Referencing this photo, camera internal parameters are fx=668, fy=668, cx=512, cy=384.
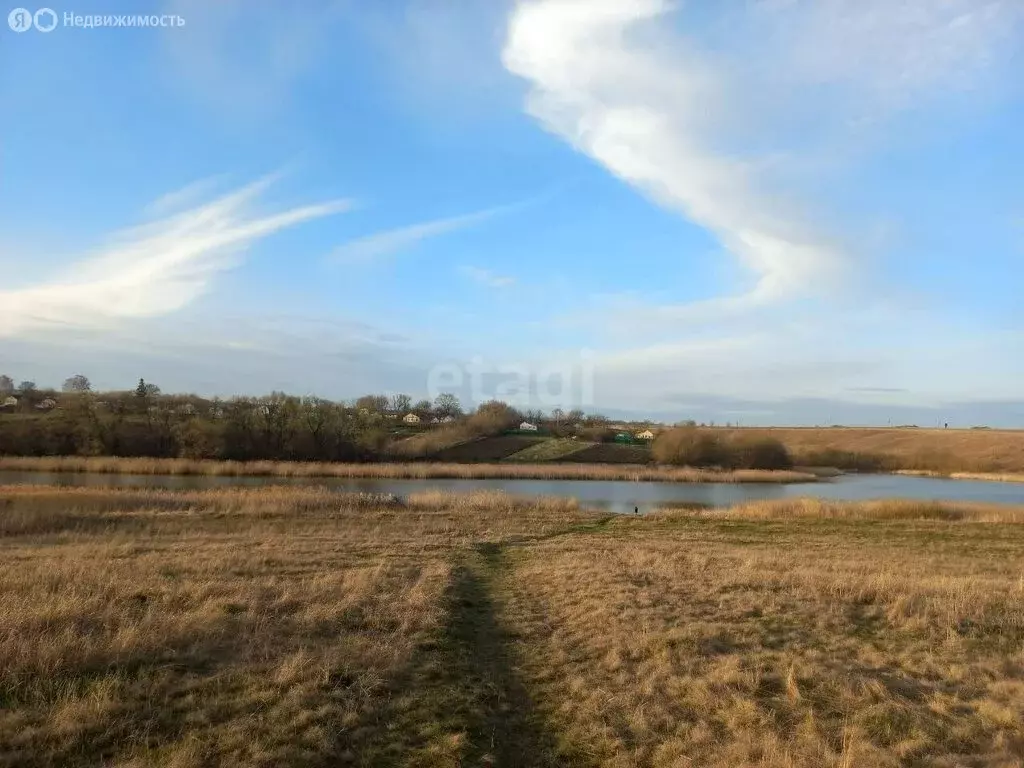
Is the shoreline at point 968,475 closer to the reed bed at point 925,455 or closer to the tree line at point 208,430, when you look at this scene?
the reed bed at point 925,455

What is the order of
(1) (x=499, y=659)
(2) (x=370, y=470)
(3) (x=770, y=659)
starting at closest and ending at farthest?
1. (3) (x=770, y=659)
2. (1) (x=499, y=659)
3. (2) (x=370, y=470)

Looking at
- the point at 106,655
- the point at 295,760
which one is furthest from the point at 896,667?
the point at 106,655

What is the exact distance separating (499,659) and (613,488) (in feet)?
125

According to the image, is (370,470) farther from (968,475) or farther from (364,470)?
(968,475)

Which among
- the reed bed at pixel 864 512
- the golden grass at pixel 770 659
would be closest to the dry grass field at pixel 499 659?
the golden grass at pixel 770 659

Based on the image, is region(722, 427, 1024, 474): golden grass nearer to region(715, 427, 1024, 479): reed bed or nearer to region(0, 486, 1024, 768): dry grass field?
region(715, 427, 1024, 479): reed bed

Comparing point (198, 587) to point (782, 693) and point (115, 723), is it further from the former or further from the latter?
point (782, 693)

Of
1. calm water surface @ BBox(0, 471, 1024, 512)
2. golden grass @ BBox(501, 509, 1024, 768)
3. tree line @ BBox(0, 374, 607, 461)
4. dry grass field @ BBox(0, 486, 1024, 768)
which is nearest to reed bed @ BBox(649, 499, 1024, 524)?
calm water surface @ BBox(0, 471, 1024, 512)

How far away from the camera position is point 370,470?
50.3m

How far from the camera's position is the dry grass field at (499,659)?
478 cm

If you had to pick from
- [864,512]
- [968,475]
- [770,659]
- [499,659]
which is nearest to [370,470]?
[864,512]

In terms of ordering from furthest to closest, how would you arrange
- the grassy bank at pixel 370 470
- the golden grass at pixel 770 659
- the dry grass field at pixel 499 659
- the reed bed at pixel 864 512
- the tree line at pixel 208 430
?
the tree line at pixel 208 430, the grassy bank at pixel 370 470, the reed bed at pixel 864 512, the golden grass at pixel 770 659, the dry grass field at pixel 499 659

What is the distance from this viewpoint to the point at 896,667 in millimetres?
6820

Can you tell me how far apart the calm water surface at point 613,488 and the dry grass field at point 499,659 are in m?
22.0
